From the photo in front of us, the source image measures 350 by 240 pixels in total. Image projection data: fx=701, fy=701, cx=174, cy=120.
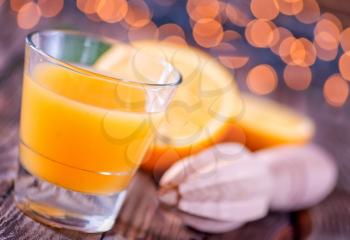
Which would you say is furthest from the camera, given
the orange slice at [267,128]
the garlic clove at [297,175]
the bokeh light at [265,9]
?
the bokeh light at [265,9]

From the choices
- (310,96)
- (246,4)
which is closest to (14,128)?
(310,96)

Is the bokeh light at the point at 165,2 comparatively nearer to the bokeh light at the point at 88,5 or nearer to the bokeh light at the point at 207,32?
the bokeh light at the point at 207,32

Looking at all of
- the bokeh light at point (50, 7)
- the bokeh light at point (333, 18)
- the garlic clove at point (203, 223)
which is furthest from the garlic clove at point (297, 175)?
the bokeh light at point (333, 18)

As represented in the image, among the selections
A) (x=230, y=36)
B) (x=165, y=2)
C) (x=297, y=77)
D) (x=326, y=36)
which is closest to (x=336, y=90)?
(x=297, y=77)

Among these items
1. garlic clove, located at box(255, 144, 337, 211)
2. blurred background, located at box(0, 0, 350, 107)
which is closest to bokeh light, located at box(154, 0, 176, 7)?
blurred background, located at box(0, 0, 350, 107)

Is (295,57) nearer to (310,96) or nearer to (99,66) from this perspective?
(310,96)

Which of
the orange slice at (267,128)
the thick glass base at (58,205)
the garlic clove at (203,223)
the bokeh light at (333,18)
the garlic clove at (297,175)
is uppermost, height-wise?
the thick glass base at (58,205)
